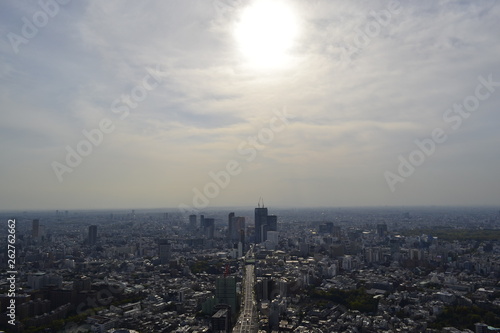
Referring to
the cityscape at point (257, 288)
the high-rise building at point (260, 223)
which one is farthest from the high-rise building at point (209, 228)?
the cityscape at point (257, 288)

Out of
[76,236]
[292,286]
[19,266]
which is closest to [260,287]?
[292,286]

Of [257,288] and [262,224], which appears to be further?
[262,224]

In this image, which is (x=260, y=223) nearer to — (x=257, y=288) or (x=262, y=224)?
(x=262, y=224)

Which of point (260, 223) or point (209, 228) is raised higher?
point (260, 223)

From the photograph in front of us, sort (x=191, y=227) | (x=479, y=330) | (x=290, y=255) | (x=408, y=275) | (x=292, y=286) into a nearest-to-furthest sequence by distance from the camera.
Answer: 1. (x=479, y=330)
2. (x=292, y=286)
3. (x=408, y=275)
4. (x=290, y=255)
5. (x=191, y=227)

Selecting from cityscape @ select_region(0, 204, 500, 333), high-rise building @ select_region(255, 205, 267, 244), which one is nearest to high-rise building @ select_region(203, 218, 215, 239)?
high-rise building @ select_region(255, 205, 267, 244)

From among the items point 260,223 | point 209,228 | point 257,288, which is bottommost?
point 257,288

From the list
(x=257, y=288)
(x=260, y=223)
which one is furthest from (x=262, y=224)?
(x=257, y=288)

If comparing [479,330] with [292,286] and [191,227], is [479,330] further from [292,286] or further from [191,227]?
[191,227]

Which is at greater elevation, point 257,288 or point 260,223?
point 260,223

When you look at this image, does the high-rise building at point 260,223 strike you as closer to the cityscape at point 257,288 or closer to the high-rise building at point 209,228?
the high-rise building at point 209,228

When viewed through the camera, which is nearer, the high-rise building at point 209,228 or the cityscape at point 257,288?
the cityscape at point 257,288
